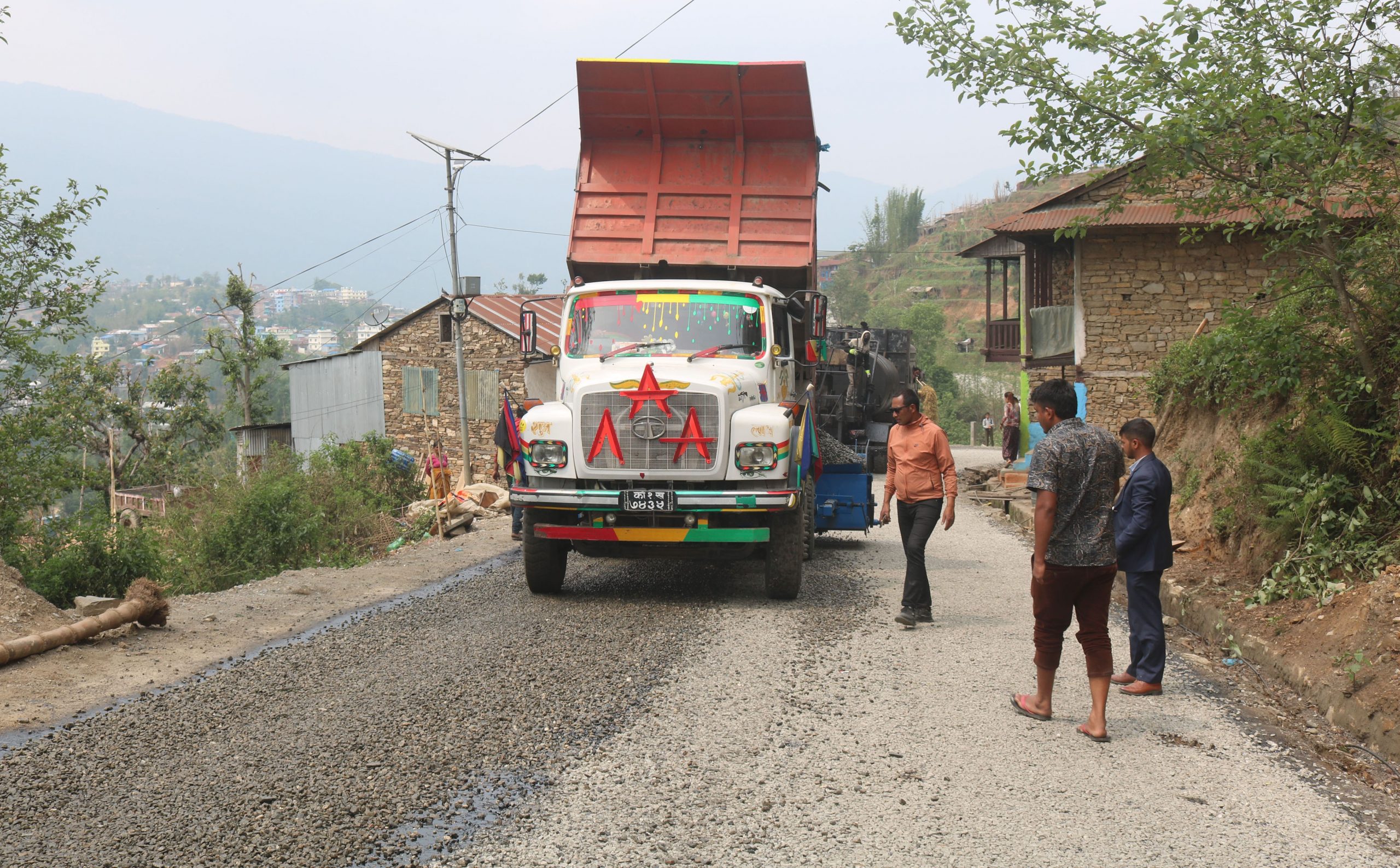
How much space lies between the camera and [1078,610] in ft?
17.1

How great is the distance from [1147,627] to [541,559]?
4.58 m

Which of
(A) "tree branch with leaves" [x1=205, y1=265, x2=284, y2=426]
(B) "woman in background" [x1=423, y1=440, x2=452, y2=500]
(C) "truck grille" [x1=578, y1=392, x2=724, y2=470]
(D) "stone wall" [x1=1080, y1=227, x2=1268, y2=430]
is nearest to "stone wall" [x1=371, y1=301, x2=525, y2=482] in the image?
(B) "woman in background" [x1=423, y1=440, x2=452, y2=500]

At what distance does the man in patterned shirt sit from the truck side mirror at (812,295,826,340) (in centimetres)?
451

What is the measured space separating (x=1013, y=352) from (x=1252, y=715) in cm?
2415

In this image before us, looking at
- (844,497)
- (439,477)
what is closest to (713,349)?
(844,497)

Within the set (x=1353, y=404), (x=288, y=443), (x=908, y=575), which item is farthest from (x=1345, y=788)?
(x=288, y=443)

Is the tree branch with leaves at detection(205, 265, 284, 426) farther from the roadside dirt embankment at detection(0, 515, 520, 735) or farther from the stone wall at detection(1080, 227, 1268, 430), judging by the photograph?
the roadside dirt embankment at detection(0, 515, 520, 735)

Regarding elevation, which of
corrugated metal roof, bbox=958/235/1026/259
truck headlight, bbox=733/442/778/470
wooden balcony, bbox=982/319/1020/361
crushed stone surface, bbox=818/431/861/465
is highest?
corrugated metal roof, bbox=958/235/1026/259

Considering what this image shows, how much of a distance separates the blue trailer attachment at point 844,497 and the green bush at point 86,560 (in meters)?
7.63

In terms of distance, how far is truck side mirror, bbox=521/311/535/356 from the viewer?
9.31 meters

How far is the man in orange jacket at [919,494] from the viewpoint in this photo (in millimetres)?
7668

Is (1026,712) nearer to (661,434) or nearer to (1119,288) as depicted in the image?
(661,434)

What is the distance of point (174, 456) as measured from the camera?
1462 inches

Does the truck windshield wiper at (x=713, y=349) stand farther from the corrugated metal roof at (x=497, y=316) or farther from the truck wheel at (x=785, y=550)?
the corrugated metal roof at (x=497, y=316)
